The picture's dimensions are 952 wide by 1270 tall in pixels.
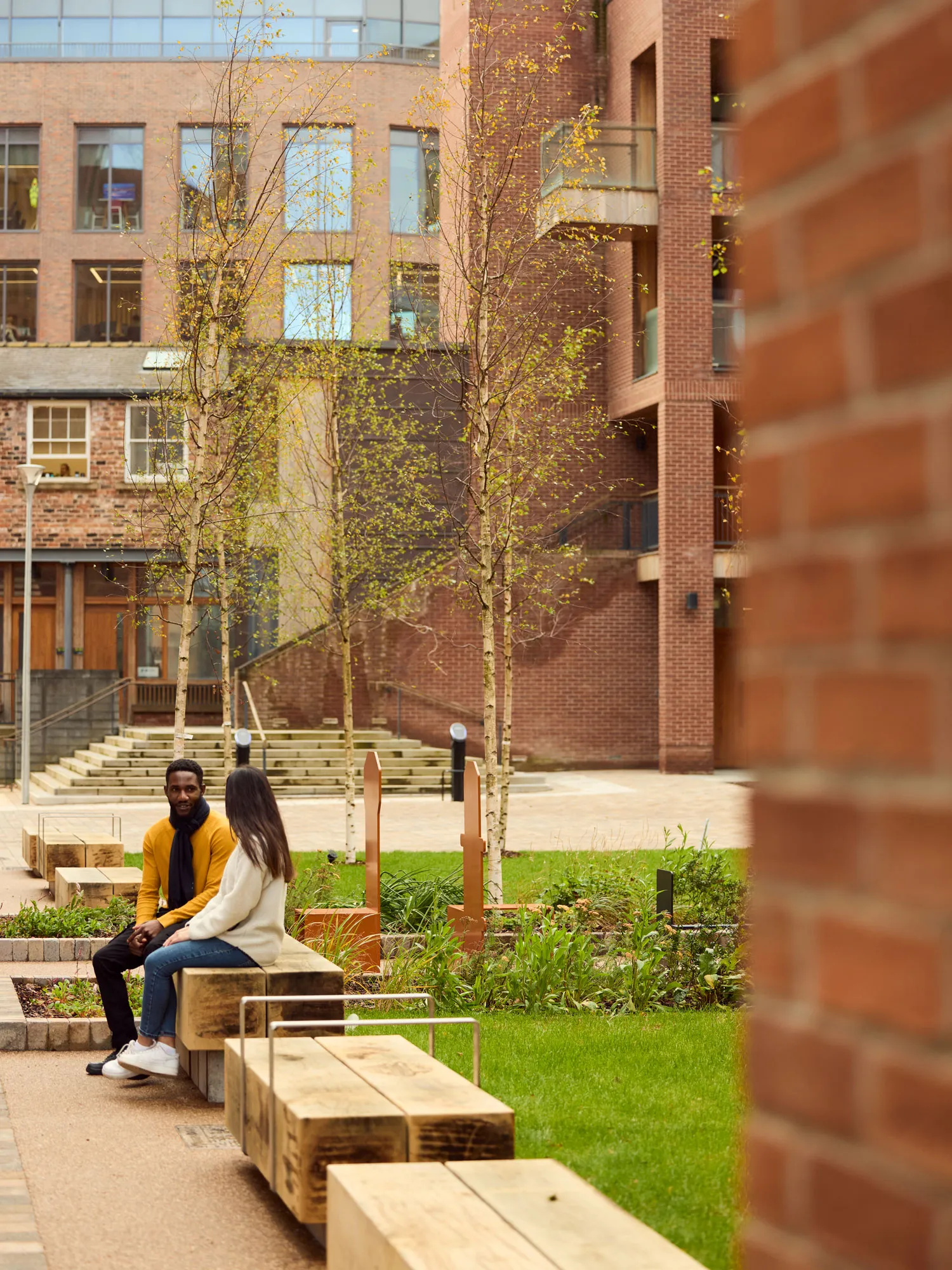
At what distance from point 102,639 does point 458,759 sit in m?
11.4

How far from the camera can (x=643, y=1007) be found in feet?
29.9

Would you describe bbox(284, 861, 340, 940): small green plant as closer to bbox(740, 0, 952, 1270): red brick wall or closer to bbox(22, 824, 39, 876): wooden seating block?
bbox(22, 824, 39, 876): wooden seating block

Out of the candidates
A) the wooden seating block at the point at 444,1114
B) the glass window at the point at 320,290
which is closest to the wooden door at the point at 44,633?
the glass window at the point at 320,290

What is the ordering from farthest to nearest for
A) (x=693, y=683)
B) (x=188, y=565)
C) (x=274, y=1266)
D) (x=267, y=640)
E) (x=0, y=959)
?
(x=267, y=640) < (x=693, y=683) < (x=188, y=565) < (x=0, y=959) < (x=274, y=1266)

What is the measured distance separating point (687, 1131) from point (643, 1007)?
2.72 m

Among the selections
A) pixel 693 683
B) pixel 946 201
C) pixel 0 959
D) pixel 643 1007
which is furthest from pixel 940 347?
pixel 693 683

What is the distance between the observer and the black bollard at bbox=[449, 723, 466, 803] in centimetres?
2616

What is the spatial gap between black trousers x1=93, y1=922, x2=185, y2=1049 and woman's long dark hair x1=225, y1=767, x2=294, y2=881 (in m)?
0.93

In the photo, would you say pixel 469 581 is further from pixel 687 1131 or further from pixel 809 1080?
pixel 809 1080

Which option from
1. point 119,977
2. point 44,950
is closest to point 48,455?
point 44,950

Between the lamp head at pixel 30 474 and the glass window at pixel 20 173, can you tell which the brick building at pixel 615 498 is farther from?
the glass window at pixel 20 173

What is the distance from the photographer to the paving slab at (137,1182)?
5.04m

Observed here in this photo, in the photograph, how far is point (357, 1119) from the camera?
477 cm

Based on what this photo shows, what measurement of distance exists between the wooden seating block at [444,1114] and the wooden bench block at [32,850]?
10632 mm
